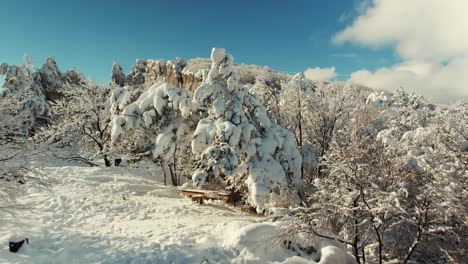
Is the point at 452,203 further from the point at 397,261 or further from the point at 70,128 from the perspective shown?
the point at 70,128

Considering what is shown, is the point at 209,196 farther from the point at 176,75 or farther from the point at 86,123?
the point at 86,123

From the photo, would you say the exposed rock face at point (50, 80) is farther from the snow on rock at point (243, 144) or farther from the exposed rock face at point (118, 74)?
the snow on rock at point (243, 144)

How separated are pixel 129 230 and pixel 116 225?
925mm

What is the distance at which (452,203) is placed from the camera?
8969mm

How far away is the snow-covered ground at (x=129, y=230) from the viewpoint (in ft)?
38.4

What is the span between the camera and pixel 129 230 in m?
13.8

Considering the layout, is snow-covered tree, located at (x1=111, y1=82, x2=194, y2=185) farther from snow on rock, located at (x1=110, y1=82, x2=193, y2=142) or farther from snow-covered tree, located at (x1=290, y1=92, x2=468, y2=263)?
snow-covered tree, located at (x1=290, y1=92, x2=468, y2=263)

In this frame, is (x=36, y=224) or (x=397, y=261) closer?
(x=397, y=261)

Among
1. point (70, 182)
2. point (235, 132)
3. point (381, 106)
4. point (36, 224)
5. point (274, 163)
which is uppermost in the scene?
point (381, 106)

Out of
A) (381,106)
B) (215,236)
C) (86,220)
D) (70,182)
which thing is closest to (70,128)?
(70,182)

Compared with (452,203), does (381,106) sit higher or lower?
higher

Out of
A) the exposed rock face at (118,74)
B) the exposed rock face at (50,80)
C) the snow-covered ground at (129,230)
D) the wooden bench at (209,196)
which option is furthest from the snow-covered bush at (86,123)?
the exposed rock face at (118,74)

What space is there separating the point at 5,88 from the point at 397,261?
42.1 meters

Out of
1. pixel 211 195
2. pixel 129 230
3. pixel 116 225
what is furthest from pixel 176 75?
pixel 129 230
